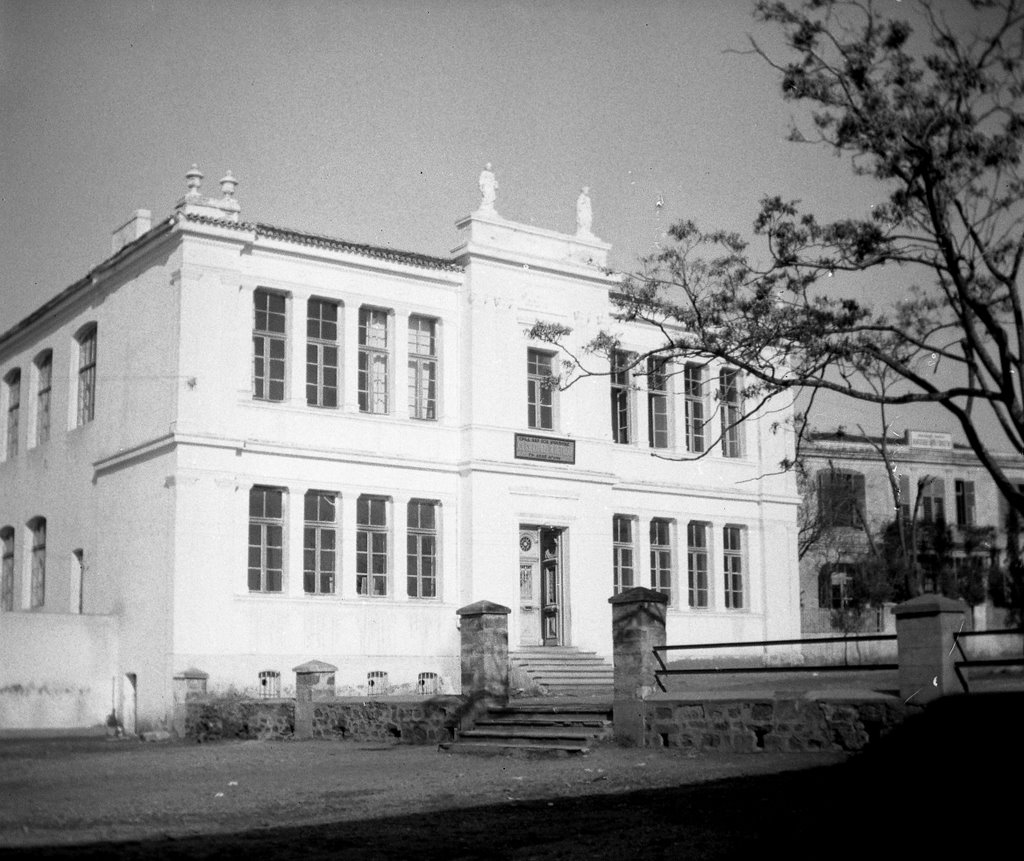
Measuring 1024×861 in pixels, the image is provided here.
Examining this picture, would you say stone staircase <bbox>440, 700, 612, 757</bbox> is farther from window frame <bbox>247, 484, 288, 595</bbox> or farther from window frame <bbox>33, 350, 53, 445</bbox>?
window frame <bbox>33, 350, 53, 445</bbox>

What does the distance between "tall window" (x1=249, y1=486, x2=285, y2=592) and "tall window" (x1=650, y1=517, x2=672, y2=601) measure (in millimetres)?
9692

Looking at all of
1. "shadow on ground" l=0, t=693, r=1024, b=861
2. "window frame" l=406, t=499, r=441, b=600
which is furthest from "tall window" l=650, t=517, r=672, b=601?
"shadow on ground" l=0, t=693, r=1024, b=861

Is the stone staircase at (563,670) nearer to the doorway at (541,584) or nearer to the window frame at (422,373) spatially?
the doorway at (541,584)

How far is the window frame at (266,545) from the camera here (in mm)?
26156

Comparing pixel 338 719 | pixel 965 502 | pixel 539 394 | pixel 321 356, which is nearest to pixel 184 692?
pixel 338 719

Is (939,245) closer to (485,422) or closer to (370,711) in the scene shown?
(370,711)

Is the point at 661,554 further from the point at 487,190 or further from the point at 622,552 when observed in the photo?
the point at 487,190

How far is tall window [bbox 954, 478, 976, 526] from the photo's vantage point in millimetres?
51094

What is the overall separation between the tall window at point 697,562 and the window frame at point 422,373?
7703mm

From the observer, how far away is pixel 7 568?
3247 cm

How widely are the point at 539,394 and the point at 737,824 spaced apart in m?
20.3

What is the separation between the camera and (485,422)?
2906 cm

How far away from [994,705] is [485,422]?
15.9 m

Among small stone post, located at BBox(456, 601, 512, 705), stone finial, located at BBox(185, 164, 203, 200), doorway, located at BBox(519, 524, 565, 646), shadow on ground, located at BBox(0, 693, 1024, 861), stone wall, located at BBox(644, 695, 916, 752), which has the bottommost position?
shadow on ground, located at BBox(0, 693, 1024, 861)
